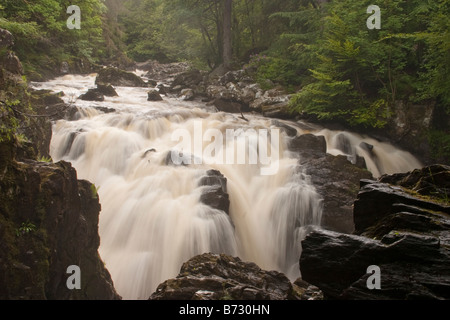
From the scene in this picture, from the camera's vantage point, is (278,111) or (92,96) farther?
(92,96)

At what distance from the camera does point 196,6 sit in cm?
1838

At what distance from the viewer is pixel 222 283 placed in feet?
11.5

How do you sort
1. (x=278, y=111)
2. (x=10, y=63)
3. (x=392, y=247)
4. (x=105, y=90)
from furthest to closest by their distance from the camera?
(x=105, y=90) → (x=278, y=111) → (x=10, y=63) → (x=392, y=247)

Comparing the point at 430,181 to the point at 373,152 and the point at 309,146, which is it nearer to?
the point at 309,146

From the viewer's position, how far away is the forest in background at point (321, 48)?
962cm

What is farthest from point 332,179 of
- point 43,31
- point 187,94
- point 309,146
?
point 43,31

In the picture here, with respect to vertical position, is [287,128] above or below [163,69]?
below

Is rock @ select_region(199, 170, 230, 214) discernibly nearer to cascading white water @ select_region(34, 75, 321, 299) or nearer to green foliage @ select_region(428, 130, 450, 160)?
cascading white water @ select_region(34, 75, 321, 299)

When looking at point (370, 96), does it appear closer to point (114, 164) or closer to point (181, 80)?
point (114, 164)

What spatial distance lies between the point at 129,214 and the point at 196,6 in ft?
52.1

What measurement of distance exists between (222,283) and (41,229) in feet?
7.24

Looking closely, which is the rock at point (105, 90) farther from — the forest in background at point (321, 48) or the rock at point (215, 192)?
the rock at point (215, 192)
